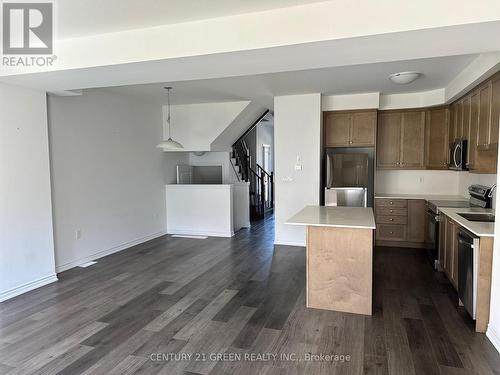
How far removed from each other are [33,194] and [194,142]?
10.2 feet

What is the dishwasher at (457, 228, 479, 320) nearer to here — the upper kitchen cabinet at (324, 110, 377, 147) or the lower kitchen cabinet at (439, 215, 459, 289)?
the lower kitchen cabinet at (439, 215, 459, 289)

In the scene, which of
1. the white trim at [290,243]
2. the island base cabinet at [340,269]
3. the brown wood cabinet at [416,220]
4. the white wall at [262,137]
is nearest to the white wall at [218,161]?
the white trim at [290,243]

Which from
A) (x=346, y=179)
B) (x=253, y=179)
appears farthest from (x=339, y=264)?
(x=253, y=179)

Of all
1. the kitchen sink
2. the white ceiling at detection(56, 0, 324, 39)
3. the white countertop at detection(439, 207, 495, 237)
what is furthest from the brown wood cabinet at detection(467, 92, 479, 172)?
the white ceiling at detection(56, 0, 324, 39)

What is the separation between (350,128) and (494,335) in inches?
142

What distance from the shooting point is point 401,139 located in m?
5.63

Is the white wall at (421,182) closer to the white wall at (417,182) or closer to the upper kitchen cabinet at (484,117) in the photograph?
the white wall at (417,182)

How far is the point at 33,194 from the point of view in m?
3.82

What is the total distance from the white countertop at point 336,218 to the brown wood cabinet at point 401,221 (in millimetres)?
1611

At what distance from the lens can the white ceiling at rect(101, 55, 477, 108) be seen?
153 inches

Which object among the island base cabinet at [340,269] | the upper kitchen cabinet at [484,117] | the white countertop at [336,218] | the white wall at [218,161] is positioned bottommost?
the island base cabinet at [340,269]

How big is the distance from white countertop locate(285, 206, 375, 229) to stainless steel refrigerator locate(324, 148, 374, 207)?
1.41m

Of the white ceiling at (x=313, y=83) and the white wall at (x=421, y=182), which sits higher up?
the white ceiling at (x=313, y=83)

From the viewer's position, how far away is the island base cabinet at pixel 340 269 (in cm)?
310
